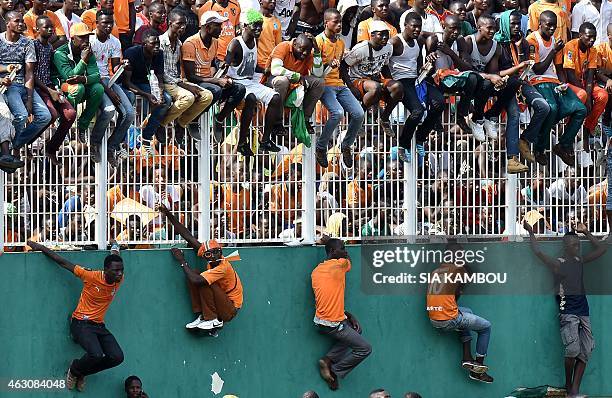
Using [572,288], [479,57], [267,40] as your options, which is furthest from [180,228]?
[572,288]

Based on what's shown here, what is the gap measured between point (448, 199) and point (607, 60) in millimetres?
3176

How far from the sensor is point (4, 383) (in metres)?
26.5

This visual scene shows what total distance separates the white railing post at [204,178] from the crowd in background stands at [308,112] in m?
0.11

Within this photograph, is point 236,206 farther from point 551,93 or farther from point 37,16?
point 551,93

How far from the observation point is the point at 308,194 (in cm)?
2736

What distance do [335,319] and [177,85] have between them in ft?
12.6

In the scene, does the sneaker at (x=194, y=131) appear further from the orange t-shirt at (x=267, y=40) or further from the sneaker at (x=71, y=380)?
the sneaker at (x=71, y=380)

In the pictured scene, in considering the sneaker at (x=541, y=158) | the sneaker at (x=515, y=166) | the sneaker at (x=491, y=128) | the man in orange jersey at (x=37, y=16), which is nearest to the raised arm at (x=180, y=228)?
the man in orange jersey at (x=37, y=16)

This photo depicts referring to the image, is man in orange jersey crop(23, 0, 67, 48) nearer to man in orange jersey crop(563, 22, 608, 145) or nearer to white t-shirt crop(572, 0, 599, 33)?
man in orange jersey crop(563, 22, 608, 145)

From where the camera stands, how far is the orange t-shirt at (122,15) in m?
28.7

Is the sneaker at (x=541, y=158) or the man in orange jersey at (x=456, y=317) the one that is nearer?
the man in orange jersey at (x=456, y=317)

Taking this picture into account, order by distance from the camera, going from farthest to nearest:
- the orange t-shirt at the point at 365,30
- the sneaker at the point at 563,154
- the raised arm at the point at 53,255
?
the sneaker at the point at 563,154 → the orange t-shirt at the point at 365,30 → the raised arm at the point at 53,255

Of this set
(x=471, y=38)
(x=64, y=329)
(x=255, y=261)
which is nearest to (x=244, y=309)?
(x=255, y=261)

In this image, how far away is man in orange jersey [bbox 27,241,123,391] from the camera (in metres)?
26.1
